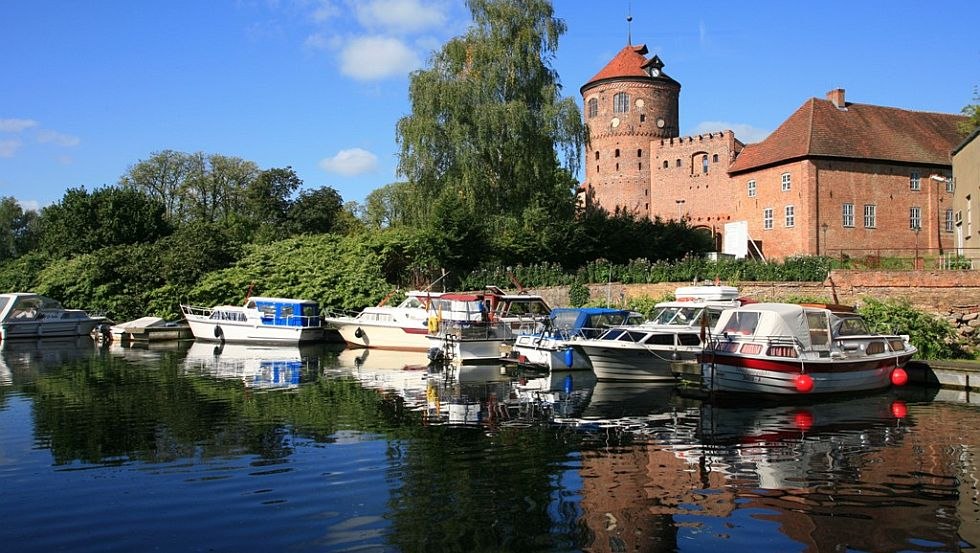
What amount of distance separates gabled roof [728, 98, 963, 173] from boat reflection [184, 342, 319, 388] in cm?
3072

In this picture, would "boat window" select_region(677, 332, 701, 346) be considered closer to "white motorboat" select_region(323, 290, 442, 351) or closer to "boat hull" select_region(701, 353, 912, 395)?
"boat hull" select_region(701, 353, 912, 395)

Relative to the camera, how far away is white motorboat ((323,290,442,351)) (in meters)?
32.3

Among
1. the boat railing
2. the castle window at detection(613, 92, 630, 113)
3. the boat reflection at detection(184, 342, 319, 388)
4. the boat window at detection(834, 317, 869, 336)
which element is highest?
the castle window at detection(613, 92, 630, 113)

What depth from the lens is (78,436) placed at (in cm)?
1448

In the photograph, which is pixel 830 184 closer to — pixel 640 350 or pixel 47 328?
pixel 640 350

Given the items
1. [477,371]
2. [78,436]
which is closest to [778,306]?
[477,371]

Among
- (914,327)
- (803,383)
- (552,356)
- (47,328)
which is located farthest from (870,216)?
(47,328)

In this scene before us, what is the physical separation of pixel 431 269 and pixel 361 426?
2608 centimetres

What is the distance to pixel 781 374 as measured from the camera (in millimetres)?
17953

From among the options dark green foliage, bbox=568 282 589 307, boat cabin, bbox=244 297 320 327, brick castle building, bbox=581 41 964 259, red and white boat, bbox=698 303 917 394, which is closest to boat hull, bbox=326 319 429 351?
boat cabin, bbox=244 297 320 327

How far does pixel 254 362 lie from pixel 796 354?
→ 61.6 feet

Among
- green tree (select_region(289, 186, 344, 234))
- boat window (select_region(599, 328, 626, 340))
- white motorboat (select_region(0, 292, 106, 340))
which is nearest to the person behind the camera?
boat window (select_region(599, 328, 626, 340))

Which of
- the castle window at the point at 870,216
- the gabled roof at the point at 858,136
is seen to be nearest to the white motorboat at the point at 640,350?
the gabled roof at the point at 858,136

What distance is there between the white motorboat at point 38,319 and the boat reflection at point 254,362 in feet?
33.1
